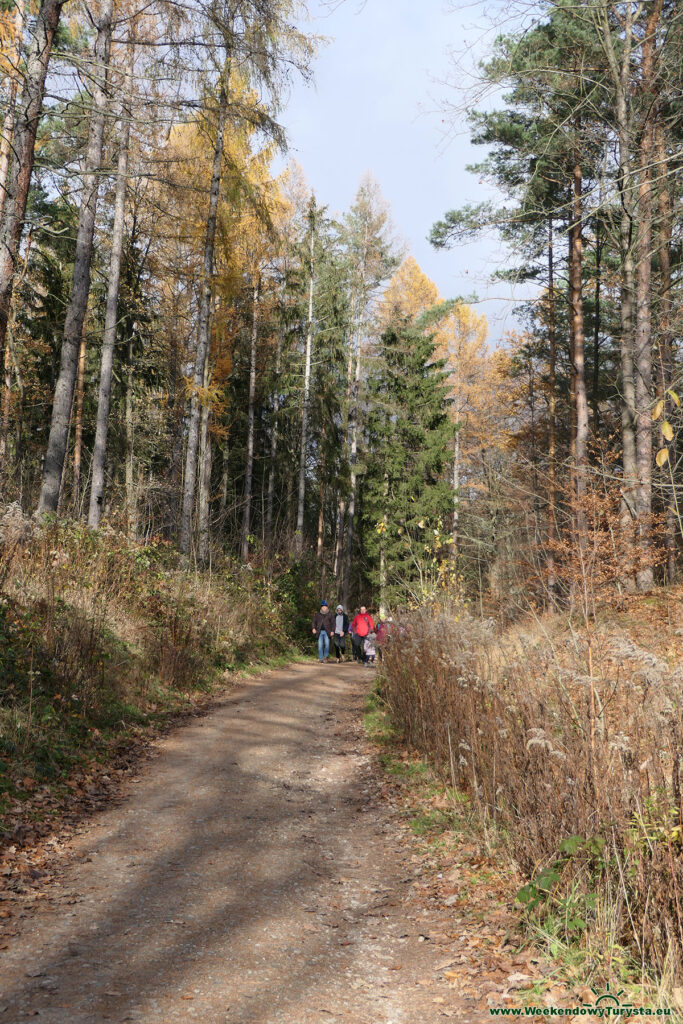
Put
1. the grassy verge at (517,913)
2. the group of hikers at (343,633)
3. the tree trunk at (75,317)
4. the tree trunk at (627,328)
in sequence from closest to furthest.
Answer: the grassy verge at (517,913) < the tree trunk at (75,317) < the tree trunk at (627,328) < the group of hikers at (343,633)

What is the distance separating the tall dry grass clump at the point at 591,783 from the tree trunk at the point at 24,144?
19.1 ft

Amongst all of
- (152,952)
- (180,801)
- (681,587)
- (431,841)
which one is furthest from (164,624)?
(681,587)

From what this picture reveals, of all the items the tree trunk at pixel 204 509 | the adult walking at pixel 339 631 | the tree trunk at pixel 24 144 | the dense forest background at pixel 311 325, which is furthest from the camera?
the adult walking at pixel 339 631

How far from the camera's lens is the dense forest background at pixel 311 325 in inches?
351

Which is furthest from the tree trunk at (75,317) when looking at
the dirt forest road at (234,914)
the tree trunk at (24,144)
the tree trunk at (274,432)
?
the tree trunk at (274,432)

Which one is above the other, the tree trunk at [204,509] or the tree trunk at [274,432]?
the tree trunk at [274,432]

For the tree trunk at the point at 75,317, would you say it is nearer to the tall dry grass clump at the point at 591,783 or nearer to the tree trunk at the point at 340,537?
the tall dry grass clump at the point at 591,783

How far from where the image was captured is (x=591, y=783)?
3645 mm

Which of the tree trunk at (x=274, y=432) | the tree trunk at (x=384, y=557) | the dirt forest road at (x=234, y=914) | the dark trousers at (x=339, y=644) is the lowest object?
the dirt forest road at (x=234, y=914)

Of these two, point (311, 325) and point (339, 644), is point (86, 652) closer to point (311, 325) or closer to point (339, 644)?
point (339, 644)

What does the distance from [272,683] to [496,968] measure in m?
9.84

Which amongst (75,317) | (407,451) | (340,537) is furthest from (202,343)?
(340,537)

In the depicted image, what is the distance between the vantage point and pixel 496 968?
11.6 ft

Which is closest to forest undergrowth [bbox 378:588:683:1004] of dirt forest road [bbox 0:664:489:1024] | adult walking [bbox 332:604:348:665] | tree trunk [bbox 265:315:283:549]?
dirt forest road [bbox 0:664:489:1024]
